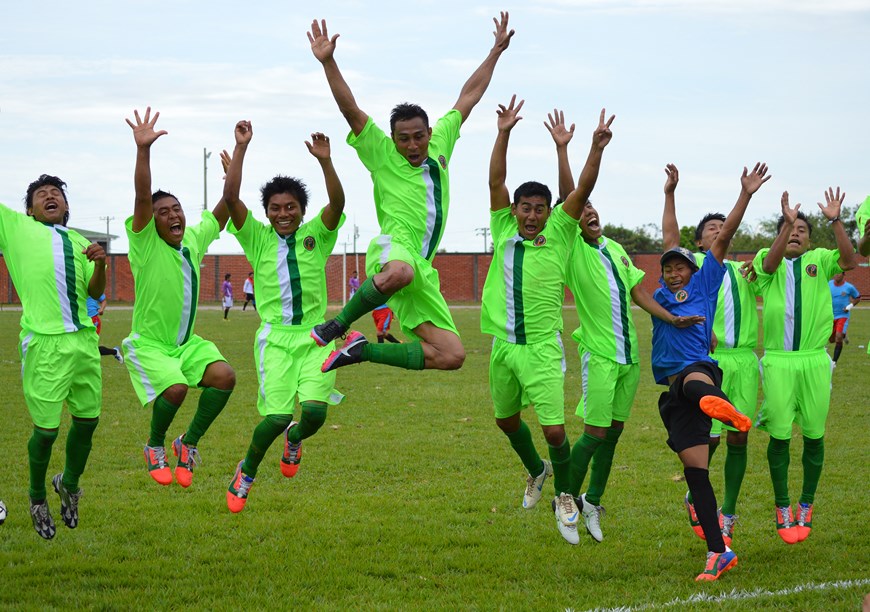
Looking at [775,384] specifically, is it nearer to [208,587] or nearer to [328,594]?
[328,594]

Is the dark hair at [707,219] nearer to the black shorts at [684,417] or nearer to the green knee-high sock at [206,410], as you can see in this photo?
the black shorts at [684,417]

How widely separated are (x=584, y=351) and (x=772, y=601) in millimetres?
2550

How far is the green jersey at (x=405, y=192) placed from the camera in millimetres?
7570

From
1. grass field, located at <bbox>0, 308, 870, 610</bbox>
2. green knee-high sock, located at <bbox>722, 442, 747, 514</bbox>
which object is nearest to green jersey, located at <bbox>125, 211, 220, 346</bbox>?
grass field, located at <bbox>0, 308, 870, 610</bbox>

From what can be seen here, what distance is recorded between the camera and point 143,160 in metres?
7.31

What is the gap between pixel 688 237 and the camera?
220 ft

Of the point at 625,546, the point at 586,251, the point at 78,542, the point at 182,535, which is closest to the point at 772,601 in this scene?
the point at 625,546

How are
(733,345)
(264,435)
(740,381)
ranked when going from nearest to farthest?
(264,435) → (740,381) → (733,345)

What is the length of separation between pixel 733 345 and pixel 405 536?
326 cm

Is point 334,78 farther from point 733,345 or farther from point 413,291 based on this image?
point 733,345

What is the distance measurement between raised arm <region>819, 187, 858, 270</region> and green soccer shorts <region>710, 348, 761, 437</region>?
1.11 metres

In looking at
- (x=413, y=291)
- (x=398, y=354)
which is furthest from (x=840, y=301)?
(x=398, y=354)

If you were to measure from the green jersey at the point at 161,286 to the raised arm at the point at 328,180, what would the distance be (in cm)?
110

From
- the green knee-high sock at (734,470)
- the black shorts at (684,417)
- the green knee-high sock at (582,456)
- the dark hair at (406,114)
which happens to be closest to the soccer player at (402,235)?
the dark hair at (406,114)
